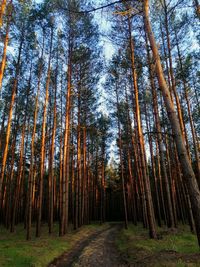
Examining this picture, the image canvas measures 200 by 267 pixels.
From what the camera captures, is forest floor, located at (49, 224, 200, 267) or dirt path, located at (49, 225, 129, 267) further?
dirt path, located at (49, 225, 129, 267)

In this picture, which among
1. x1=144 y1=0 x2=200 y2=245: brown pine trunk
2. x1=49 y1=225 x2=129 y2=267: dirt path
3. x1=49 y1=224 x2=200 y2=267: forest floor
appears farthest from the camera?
x1=49 y1=225 x2=129 y2=267: dirt path

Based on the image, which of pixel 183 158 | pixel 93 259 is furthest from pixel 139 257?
pixel 183 158

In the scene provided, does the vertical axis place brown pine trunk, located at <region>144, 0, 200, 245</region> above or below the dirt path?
above

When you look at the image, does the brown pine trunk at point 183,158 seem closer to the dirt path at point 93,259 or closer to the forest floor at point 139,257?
the forest floor at point 139,257

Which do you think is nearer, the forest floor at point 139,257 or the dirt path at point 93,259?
the forest floor at point 139,257

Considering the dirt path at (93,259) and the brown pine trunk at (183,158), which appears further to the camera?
the dirt path at (93,259)

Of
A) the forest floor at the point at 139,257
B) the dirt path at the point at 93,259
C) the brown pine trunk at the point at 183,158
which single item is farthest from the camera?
the dirt path at the point at 93,259

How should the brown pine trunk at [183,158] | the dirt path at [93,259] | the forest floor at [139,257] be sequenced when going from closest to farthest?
1. the brown pine trunk at [183,158]
2. the forest floor at [139,257]
3. the dirt path at [93,259]

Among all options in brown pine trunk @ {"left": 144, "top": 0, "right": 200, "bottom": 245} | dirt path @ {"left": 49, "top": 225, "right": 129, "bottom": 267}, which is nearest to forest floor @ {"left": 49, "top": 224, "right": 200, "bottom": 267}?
dirt path @ {"left": 49, "top": 225, "right": 129, "bottom": 267}

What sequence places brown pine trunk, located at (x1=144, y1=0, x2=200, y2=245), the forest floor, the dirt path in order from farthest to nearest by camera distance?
1. the dirt path
2. the forest floor
3. brown pine trunk, located at (x1=144, y1=0, x2=200, y2=245)

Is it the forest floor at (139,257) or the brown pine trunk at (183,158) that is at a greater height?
the brown pine trunk at (183,158)

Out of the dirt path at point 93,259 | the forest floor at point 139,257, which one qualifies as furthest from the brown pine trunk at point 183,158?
the dirt path at point 93,259

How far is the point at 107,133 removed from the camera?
25641mm

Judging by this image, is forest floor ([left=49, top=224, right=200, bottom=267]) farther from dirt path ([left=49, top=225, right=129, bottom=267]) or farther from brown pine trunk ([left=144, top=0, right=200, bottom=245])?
brown pine trunk ([left=144, top=0, right=200, bottom=245])
